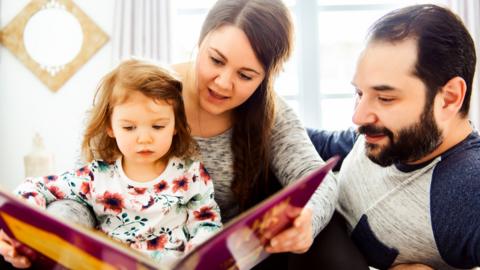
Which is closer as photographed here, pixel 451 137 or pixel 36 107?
pixel 451 137

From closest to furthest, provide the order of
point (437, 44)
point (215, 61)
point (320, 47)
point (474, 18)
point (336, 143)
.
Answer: point (437, 44) < point (215, 61) < point (336, 143) < point (474, 18) < point (320, 47)

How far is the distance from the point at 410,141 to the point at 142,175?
0.73 meters

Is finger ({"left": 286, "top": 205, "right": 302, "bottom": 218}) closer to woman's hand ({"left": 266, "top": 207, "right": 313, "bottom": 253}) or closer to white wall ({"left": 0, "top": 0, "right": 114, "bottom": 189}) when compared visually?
woman's hand ({"left": 266, "top": 207, "right": 313, "bottom": 253})

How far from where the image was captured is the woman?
50.0 inches

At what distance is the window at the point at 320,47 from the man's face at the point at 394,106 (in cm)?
277

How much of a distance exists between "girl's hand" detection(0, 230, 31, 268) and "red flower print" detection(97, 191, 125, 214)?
0.33m

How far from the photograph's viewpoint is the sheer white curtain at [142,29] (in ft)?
11.6

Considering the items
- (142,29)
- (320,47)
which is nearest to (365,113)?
(142,29)

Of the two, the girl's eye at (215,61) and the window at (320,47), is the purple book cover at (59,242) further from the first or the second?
the window at (320,47)

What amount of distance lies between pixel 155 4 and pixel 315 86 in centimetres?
155

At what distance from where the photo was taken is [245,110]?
1.48 m

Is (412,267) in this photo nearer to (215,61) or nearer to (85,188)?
(215,61)

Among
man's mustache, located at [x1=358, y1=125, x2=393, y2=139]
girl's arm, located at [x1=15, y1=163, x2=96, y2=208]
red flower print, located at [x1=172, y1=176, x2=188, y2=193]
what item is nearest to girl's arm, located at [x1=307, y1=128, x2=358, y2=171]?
man's mustache, located at [x1=358, y1=125, x2=393, y2=139]

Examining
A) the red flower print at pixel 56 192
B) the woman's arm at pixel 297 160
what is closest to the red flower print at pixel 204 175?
the woman's arm at pixel 297 160
